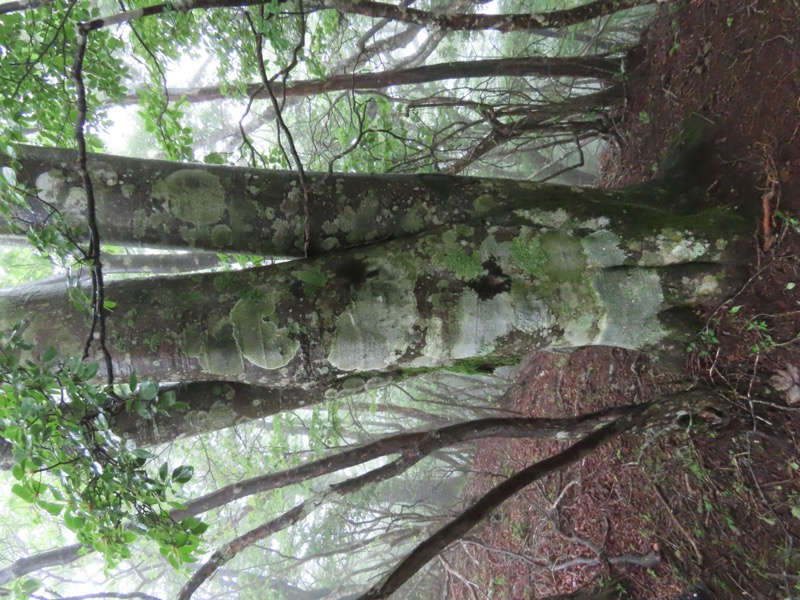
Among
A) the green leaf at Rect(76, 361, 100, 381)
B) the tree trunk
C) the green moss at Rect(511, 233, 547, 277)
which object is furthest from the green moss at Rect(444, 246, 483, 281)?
the green leaf at Rect(76, 361, 100, 381)

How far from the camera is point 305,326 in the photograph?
2.56 m

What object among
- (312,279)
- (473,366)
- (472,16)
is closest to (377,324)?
(312,279)

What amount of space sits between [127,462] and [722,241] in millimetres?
3070

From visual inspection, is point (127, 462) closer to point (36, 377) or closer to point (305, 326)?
point (36, 377)

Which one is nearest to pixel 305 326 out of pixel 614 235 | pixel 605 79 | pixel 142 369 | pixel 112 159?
pixel 142 369

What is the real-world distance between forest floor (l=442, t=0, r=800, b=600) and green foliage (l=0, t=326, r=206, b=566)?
9.56 ft

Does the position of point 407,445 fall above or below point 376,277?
below

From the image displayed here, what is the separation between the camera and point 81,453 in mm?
1751

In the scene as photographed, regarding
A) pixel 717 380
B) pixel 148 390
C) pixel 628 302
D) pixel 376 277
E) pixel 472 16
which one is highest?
pixel 472 16

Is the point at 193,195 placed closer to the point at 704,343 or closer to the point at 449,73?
the point at 449,73

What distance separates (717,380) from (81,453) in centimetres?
322

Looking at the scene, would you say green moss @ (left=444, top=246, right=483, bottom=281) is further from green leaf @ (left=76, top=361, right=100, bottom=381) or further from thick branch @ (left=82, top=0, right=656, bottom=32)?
green leaf @ (left=76, top=361, right=100, bottom=381)

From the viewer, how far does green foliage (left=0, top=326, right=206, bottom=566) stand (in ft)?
5.33

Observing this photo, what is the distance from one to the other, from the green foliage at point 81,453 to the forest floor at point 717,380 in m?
2.91
